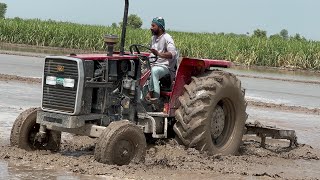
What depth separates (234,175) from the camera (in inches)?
301

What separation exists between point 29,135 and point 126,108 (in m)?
1.33

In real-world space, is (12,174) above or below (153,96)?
below

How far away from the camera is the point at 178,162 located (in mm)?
8086

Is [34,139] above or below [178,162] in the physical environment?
above

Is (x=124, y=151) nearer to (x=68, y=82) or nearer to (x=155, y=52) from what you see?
(x=68, y=82)

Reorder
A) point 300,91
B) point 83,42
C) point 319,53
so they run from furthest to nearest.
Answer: point 83,42, point 319,53, point 300,91

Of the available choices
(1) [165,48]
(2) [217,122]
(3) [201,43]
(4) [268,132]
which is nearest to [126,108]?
(1) [165,48]

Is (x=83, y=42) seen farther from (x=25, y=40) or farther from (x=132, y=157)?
(x=132, y=157)

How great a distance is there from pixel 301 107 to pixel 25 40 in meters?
29.7

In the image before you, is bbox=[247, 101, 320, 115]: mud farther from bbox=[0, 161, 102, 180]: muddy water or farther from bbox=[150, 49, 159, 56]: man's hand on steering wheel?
bbox=[0, 161, 102, 180]: muddy water

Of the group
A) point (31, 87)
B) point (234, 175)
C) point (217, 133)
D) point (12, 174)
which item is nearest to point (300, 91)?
point (31, 87)

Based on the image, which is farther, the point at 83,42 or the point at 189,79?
the point at 83,42

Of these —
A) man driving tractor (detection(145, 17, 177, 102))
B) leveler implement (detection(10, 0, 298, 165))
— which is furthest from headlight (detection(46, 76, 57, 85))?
man driving tractor (detection(145, 17, 177, 102))

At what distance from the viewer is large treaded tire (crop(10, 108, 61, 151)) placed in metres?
8.14
